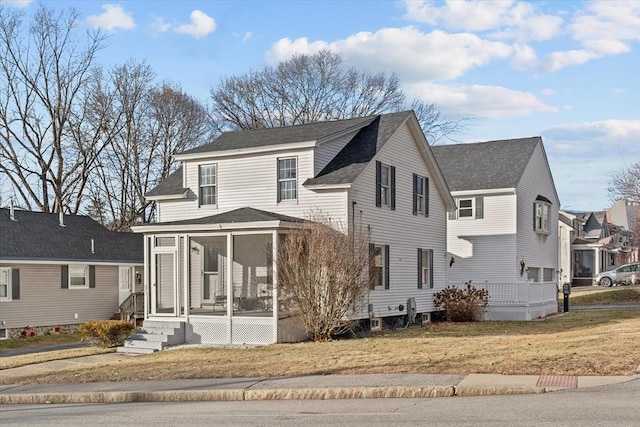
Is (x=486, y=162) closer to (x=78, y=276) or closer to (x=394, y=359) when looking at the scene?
(x=78, y=276)

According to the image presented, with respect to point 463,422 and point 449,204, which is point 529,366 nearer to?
point 463,422

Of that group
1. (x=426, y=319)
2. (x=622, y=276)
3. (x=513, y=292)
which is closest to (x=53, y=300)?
(x=426, y=319)

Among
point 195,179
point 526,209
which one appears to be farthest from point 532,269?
point 195,179

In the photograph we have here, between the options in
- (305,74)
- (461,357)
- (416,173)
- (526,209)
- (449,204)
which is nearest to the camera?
(461,357)

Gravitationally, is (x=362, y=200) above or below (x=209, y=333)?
above

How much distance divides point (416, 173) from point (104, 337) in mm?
13034

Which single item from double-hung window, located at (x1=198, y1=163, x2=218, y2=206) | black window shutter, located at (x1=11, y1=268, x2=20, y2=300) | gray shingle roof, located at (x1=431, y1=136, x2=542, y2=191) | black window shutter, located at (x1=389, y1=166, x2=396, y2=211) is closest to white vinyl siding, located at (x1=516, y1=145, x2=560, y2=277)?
gray shingle roof, located at (x1=431, y1=136, x2=542, y2=191)

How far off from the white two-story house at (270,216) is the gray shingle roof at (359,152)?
0.05m

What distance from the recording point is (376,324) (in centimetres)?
2553

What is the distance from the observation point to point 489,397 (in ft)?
40.1

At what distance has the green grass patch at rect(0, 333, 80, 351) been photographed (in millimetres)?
27989

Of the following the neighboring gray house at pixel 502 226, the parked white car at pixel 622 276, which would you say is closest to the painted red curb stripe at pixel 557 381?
the neighboring gray house at pixel 502 226

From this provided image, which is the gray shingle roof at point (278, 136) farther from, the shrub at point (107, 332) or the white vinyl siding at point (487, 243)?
the white vinyl siding at point (487, 243)

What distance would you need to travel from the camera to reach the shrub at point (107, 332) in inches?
892
